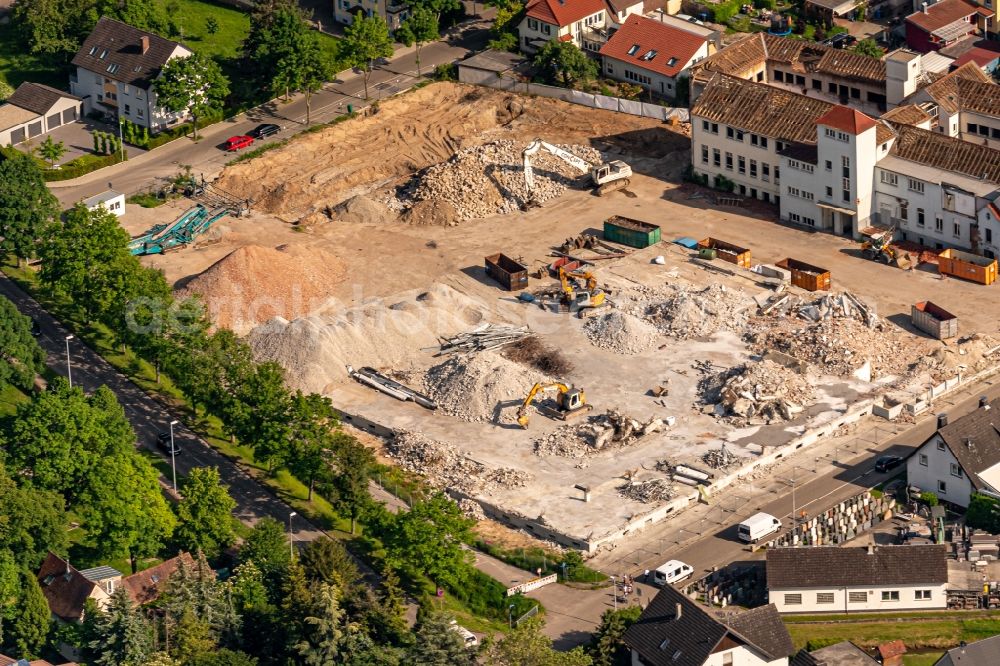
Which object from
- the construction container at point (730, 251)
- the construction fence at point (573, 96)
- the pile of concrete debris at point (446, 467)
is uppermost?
the construction fence at point (573, 96)

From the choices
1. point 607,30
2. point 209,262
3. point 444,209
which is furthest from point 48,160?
point 607,30

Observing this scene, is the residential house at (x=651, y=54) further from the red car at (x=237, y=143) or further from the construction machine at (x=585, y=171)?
the red car at (x=237, y=143)

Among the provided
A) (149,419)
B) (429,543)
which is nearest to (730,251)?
(149,419)

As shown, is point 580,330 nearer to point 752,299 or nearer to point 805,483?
point 752,299

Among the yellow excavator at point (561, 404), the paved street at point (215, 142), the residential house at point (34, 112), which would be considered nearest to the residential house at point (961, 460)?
the yellow excavator at point (561, 404)

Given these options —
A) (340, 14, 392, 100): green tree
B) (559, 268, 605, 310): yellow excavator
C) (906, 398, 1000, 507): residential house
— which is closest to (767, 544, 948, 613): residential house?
(906, 398, 1000, 507): residential house

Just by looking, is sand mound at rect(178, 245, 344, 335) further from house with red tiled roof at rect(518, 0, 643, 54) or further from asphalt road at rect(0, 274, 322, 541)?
house with red tiled roof at rect(518, 0, 643, 54)

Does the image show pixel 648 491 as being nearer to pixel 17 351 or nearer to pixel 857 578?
pixel 857 578
